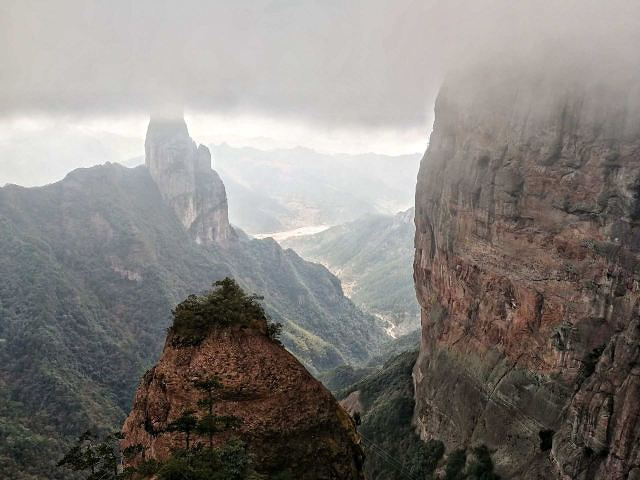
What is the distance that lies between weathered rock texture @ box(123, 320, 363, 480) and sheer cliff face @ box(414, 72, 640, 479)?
23143 millimetres

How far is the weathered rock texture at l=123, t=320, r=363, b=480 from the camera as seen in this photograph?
25.4 metres

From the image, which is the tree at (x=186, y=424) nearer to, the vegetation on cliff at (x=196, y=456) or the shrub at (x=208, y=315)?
the vegetation on cliff at (x=196, y=456)

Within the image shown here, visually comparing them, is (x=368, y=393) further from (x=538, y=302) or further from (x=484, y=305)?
(x=538, y=302)

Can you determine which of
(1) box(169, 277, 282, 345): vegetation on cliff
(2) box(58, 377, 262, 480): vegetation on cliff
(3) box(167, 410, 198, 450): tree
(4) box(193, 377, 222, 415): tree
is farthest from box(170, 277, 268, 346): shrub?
(3) box(167, 410, 198, 450): tree

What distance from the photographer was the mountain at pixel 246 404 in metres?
25.2

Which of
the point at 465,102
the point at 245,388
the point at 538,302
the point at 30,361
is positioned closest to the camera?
the point at 245,388

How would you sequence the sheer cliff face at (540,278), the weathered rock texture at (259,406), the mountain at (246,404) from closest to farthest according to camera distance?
1. the mountain at (246,404)
2. the weathered rock texture at (259,406)
3. the sheer cliff face at (540,278)

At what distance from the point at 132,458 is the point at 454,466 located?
139ft

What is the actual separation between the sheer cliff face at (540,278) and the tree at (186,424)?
29.9 metres

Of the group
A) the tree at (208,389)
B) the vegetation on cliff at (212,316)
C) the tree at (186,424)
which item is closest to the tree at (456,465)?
the vegetation on cliff at (212,316)

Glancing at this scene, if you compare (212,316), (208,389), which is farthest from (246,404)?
(212,316)

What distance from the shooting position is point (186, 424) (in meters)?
23.7

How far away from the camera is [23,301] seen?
162 m

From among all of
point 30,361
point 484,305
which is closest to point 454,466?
point 484,305
